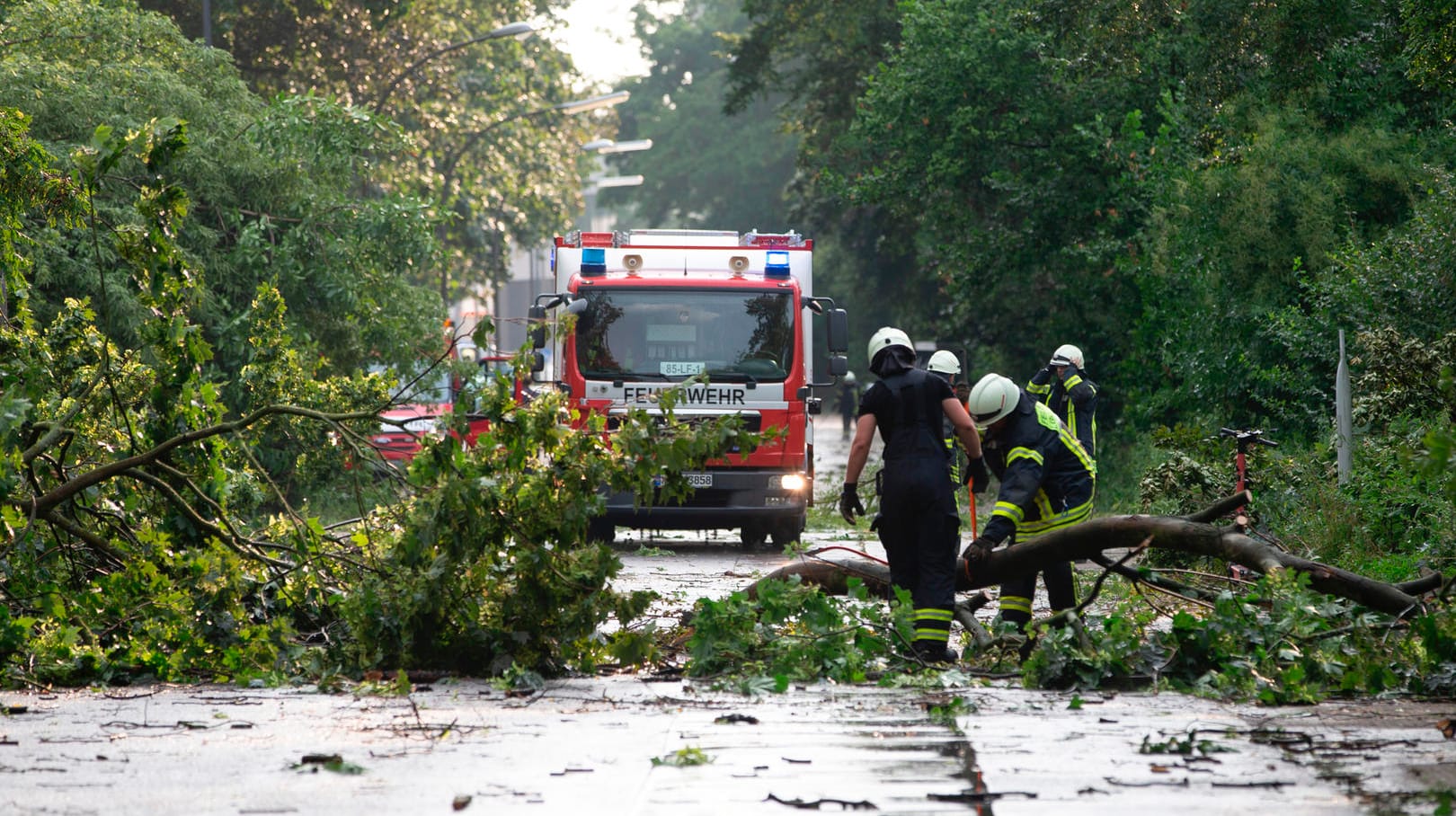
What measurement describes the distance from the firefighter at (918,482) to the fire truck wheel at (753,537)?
26.5 feet

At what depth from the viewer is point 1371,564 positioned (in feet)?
37.4

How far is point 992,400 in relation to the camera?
891 cm

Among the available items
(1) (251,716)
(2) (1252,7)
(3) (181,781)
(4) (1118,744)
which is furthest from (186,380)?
(2) (1252,7)

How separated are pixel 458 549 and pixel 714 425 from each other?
1448 millimetres

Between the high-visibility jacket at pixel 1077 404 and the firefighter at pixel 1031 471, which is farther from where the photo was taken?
the high-visibility jacket at pixel 1077 404

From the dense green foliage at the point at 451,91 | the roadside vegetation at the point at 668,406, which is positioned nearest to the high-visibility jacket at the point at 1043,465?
the roadside vegetation at the point at 668,406

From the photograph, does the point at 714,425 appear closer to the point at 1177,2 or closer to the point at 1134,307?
the point at 1177,2

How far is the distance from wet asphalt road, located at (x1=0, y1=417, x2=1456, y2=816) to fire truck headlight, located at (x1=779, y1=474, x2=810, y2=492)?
24.5 ft

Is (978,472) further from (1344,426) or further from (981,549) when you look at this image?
(1344,426)

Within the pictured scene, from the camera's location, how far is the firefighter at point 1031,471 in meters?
8.88

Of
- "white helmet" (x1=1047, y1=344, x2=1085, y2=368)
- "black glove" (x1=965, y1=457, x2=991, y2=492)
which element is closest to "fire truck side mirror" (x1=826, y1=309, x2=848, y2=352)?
"white helmet" (x1=1047, y1=344, x2=1085, y2=368)

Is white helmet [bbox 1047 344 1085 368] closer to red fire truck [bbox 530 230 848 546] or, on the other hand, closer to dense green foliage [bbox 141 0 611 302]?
red fire truck [bbox 530 230 848 546]

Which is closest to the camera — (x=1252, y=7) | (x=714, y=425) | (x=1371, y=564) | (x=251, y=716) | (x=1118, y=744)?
(x=1118, y=744)

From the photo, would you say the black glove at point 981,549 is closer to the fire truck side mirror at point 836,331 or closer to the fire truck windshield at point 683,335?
the fire truck side mirror at point 836,331
